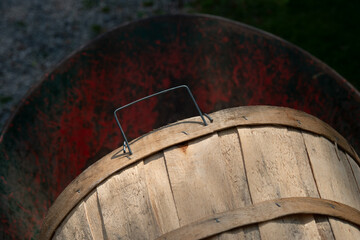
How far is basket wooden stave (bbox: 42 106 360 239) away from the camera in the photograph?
1482 mm

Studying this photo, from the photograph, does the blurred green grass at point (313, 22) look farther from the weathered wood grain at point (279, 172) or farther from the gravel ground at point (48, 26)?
the weathered wood grain at point (279, 172)

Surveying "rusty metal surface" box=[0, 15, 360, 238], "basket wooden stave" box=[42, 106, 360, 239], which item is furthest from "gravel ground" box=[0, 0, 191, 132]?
"basket wooden stave" box=[42, 106, 360, 239]

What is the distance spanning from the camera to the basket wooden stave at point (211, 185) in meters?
1.48

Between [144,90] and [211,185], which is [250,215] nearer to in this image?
[211,185]

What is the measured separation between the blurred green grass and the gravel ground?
75 centimetres

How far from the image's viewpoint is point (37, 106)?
2545 millimetres

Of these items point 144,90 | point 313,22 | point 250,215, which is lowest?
point 250,215

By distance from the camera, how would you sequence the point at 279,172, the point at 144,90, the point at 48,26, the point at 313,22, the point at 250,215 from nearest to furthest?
1. the point at 250,215
2. the point at 279,172
3. the point at 144,90
4. the point at 313,22
5. the point at 48,26

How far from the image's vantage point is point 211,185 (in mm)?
1527

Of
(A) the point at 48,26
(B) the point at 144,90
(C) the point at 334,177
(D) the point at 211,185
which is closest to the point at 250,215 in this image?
(D) the point at 211,185

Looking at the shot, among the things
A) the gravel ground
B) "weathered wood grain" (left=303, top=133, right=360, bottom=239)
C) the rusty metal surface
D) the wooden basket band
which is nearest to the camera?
the wooden basket band

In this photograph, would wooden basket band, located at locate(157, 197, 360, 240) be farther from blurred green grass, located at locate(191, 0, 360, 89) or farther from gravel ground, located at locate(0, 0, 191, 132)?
gravel ground, located at locate(0, 0, 191, 132)

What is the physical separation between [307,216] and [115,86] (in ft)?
6.15

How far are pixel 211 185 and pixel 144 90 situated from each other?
1622mm
